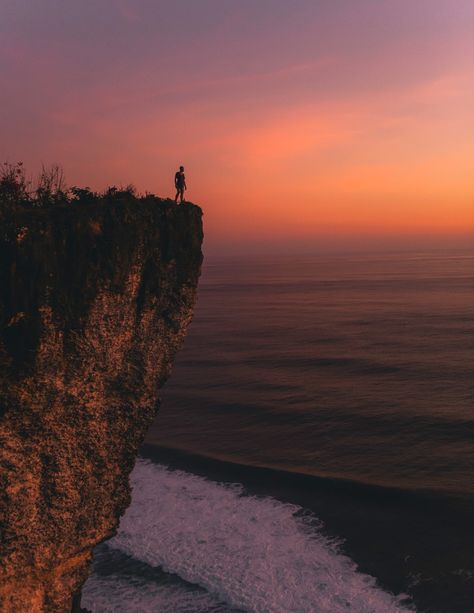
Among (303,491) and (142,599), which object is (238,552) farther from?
(303,491)

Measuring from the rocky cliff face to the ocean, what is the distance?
6037 mm

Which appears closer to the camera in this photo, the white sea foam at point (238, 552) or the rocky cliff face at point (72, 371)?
the rocky cliff face at point (72, 371)

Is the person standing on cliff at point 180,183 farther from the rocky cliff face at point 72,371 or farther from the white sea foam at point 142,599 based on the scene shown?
the white sea foam at point 142,599

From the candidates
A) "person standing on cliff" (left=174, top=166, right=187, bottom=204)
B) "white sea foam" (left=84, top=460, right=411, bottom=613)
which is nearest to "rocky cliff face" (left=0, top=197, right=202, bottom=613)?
"person standing on cliff" (left=174, top=166, right=187, bottom=204)

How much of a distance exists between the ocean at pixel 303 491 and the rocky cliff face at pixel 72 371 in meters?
6.04

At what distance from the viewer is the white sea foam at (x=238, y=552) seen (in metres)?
14.8

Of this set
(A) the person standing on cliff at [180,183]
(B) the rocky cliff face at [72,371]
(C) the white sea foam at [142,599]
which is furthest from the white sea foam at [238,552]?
(A) the person standing on cliff at [180,183]

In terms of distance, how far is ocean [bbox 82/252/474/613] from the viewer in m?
15.4

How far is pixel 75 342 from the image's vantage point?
32.2 ft

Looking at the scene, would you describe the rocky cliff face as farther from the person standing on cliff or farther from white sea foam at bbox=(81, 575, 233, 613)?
white sea foam at bbox=(81, 575, 233, 613)

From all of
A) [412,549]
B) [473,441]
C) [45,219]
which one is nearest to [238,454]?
[412,549]

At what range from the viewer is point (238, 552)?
17.2 m

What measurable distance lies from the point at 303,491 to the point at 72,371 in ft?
50.8

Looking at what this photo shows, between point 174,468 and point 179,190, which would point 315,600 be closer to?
point 174,468
